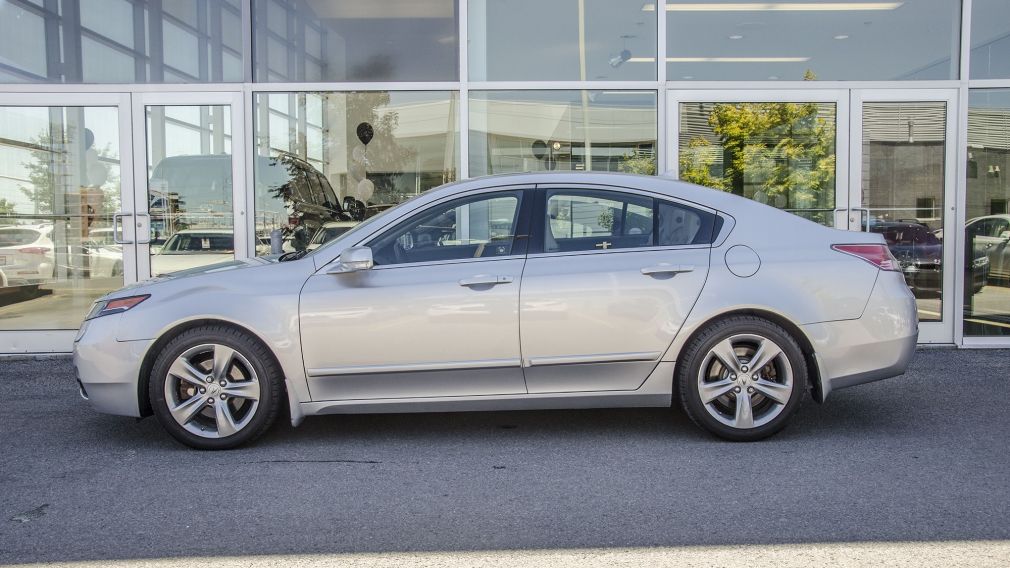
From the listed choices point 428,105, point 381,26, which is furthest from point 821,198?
point 381,26

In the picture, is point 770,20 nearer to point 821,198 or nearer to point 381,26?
point 821,198

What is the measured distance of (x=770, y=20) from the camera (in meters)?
8.76

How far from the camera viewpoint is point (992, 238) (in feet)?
27.8

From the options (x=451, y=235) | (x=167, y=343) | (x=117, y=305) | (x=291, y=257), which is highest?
(x=451, y=235)

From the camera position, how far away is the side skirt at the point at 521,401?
16.1 feet

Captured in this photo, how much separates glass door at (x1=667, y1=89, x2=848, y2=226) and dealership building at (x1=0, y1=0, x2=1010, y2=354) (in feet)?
0.07

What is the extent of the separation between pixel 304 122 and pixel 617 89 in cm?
297

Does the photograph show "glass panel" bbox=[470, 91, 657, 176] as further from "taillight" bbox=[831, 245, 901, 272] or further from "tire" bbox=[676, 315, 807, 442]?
"tire" bbox=[676, 315, 807, 442]

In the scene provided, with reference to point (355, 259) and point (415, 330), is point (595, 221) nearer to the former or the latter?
point (415, 330)

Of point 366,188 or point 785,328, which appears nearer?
point 785,328

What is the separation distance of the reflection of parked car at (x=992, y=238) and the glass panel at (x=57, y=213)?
7.93m

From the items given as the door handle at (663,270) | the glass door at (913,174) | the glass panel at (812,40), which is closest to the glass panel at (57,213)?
the glass panel at (812,40)

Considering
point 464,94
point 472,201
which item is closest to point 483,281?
point 472,201

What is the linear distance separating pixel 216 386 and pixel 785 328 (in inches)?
121
